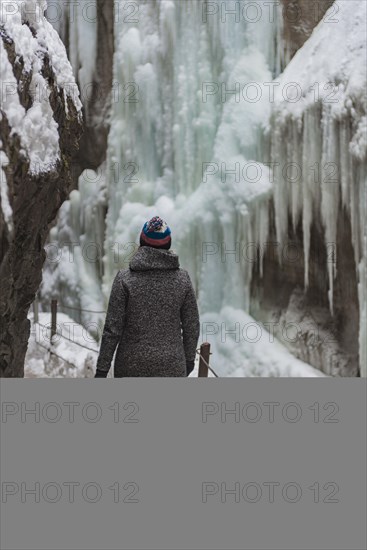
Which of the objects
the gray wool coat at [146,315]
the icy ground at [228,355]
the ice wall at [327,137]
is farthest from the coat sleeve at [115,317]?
the icy ground at [228,355]

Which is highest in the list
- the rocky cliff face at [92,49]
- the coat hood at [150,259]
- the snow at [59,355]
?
the rocky cliff face at [92,49]

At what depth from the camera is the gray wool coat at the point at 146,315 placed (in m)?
2.12

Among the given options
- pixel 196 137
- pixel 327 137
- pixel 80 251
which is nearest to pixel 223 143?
pixel 196 137

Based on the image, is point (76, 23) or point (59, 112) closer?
point (59, 112)

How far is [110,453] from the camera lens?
1.72 m

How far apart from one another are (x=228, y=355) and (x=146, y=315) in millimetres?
4387

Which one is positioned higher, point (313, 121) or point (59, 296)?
point (313, 121)

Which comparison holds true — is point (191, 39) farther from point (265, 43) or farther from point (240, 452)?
point (240, 452)

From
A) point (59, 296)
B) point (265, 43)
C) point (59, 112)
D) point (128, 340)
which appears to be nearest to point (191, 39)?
point (265, 43)

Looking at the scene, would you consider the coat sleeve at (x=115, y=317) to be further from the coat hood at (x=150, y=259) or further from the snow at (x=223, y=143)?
the snow at (x=223, y=143)

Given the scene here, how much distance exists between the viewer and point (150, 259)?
2121mm

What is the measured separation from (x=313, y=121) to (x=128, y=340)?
406 centimetres

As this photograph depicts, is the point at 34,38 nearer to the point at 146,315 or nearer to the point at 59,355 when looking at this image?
the point at 146,315

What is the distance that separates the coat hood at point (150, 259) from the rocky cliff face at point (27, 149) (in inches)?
15.3
